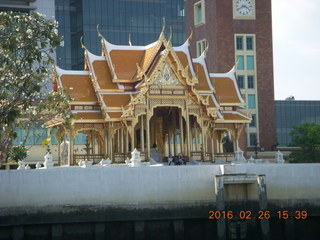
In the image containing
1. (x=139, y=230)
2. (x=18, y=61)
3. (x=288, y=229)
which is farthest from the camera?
(x=288, y=229)

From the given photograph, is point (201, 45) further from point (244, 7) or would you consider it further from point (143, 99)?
point (143, 99)

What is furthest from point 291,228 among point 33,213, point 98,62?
point 98,62

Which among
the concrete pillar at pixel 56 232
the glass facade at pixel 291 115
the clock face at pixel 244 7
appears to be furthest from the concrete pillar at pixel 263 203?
the glass facade at pixel 291 115

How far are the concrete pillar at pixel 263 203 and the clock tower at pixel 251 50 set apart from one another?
2030 inches

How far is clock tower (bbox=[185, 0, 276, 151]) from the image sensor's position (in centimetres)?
9988

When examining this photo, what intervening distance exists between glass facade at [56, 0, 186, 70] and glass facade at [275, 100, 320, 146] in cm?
2098

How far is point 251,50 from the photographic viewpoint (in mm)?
100812

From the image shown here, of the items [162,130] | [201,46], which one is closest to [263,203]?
[162,130]

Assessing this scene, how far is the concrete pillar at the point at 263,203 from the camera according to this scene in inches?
1853

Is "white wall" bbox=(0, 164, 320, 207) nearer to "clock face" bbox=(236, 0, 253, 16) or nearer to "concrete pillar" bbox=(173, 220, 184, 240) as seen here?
"concrete pillar" bbox=(173, 220, 184, 240)

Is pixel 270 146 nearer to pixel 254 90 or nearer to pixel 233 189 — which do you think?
pixel 254 90

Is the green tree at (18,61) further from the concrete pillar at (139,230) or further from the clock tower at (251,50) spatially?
the clock tower at (251,50)

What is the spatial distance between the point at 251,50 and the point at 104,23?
31.9 metres

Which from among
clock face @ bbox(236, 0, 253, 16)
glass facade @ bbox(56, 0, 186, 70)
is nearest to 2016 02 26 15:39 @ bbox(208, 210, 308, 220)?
clock face @ bbox(236, 0, 253, 16)
